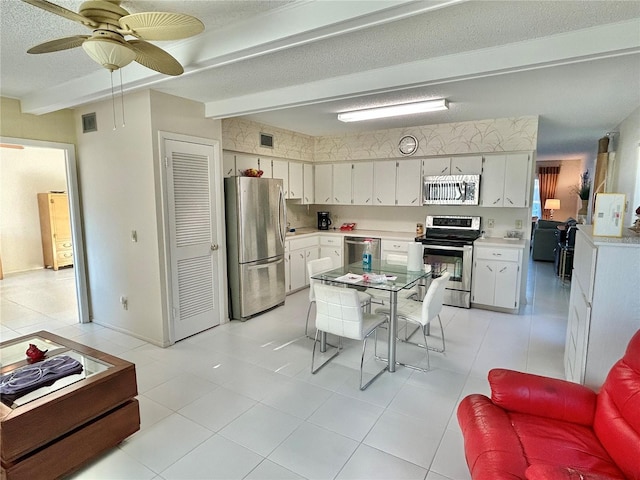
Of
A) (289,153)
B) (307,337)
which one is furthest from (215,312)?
(289,153)

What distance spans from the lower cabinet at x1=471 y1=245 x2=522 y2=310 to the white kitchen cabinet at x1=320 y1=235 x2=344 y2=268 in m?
2.05

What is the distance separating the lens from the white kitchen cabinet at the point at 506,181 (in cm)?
461

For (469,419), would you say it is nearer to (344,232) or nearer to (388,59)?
(388,59)

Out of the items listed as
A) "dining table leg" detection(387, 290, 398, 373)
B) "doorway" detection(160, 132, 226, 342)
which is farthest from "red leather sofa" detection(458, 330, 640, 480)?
"doorway" detection(160, 132, 226, 342)

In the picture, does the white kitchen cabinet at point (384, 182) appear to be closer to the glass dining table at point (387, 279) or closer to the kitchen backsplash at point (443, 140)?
the kitchen backsplash at point (443, 140)

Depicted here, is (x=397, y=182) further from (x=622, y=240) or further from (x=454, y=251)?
(x=622, y=240)

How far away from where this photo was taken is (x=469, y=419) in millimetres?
1801

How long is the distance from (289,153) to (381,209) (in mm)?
1834

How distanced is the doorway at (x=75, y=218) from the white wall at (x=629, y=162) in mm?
6143

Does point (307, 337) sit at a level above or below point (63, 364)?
below

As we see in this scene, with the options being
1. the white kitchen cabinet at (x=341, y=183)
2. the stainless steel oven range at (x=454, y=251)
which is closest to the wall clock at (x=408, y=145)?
the white kitchen cabinet at (x=341, y=183)

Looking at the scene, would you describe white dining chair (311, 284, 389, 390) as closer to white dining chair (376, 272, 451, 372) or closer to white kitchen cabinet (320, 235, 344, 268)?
white dining chair (376, 272, 451, 372)

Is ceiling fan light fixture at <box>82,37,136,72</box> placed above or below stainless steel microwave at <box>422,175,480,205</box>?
above

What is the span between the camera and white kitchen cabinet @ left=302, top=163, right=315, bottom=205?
6.05 meters
